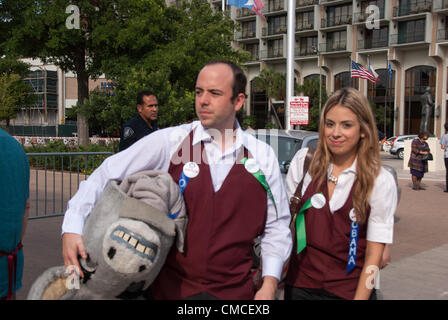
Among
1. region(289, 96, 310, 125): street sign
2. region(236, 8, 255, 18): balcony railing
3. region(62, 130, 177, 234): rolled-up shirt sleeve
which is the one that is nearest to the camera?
region(62, 130, 177, 234): rolled-up shirt sleeve

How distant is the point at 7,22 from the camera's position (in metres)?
20.7

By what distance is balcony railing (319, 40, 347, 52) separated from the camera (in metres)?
57.4

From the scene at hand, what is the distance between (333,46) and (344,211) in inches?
2332

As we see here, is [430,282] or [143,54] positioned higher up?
[143,54]

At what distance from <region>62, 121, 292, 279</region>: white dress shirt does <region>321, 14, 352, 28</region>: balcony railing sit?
2280 inches

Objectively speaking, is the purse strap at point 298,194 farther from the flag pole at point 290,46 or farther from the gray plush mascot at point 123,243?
the flag pole at point 290,46

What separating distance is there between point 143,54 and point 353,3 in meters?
40.3

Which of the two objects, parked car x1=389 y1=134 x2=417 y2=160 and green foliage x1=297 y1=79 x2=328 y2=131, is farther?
green foliage x1=297 y1=79 x2=328 y2=131

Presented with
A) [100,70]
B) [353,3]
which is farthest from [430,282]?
[353,3]

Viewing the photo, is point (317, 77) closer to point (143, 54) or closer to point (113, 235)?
point (143, 54)

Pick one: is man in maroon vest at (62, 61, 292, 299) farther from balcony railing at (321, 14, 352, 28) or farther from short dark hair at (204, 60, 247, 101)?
balcony railing at (321, 14, 352, 28)

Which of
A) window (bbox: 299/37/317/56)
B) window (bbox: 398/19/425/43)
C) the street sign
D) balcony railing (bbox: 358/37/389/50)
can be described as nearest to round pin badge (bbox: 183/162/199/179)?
the street sign

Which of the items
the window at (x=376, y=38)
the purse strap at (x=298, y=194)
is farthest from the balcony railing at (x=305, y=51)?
the purse strap at (x=298, y=194)
